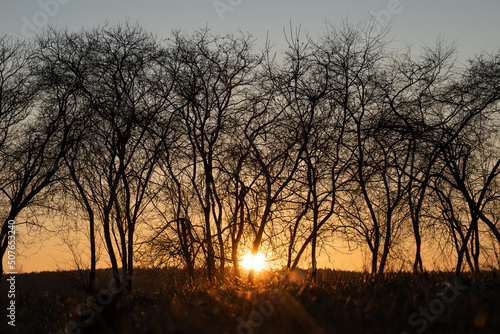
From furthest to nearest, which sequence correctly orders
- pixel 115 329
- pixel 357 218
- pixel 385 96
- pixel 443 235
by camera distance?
pixel 443 235 < pixel 357 218 < pixel 385 96 < pixel 115 329

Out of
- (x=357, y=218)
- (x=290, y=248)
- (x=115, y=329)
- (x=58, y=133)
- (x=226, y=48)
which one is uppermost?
(x=226, y=48)

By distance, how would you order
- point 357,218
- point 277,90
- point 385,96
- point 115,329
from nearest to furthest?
point 115,329, point 277,90, point 385,96, point 357,218

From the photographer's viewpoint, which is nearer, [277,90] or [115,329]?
[115,329]

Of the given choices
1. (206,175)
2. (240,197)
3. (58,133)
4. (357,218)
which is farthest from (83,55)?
(357,218)

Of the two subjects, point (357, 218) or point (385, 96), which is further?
point (357, 218)

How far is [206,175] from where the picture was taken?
19.0 metres

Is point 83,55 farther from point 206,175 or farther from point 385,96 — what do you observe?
point 385,96

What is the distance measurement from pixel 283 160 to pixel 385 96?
4915mm

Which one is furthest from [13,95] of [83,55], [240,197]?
[240,197]

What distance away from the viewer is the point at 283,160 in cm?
1908

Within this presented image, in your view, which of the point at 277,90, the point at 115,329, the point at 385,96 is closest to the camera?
the point at 115,329

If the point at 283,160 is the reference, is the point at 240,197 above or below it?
below

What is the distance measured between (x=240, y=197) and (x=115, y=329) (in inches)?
506

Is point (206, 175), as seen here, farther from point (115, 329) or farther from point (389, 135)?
point (115, 329)
